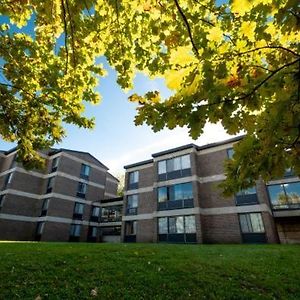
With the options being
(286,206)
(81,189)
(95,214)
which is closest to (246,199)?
(286,206)

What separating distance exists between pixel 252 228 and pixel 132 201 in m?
12.7

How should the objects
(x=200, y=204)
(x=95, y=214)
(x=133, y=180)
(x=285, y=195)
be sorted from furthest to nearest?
1. (x=95, y=214)
2. (x=133, y=180)
3. (x=200, y=204)
4. (x=285, y=195)

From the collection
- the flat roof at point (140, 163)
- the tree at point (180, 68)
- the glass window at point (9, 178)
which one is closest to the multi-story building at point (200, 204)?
the flat roof at point (140, 163)

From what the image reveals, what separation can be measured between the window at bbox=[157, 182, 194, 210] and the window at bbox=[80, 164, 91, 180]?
1309 centimetres

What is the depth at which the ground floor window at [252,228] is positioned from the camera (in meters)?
18.5

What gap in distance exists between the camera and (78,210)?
104ft

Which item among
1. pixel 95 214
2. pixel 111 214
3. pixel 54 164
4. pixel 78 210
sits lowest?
pixel 111 214

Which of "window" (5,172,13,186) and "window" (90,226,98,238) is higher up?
"window" (5,172,13,186)

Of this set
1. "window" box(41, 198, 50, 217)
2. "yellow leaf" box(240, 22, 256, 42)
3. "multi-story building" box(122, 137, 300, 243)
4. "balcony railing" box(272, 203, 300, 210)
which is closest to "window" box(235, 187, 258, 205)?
"multi-story building" box(122, 137, 300, 243)

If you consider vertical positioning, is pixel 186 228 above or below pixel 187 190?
below

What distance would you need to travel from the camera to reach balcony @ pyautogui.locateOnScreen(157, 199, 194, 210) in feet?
72.7

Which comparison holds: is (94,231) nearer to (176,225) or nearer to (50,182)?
(50,182)

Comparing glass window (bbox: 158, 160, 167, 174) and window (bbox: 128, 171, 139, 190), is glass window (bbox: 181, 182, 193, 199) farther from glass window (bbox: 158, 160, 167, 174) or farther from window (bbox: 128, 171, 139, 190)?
window (bbox: 128, 171, 139, 190)

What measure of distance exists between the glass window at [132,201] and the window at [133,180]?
1.03m
